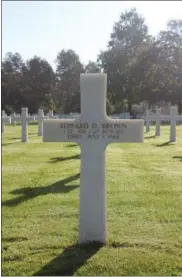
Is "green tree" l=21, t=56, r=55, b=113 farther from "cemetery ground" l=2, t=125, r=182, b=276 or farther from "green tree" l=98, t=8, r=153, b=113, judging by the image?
"cemetery ground" l=2, t=125, r=182, b=276

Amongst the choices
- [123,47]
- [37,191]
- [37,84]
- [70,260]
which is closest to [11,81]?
[37,84]

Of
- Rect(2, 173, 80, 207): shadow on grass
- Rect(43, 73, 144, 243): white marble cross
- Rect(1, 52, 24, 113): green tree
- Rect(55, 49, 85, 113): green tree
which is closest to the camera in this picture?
Rect(43, 73, 144, 243): white marble cross

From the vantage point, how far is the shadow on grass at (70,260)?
435 centimetres

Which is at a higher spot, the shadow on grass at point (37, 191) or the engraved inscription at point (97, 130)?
the engraved inscription at point (97, 130)

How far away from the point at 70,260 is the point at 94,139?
4.33 ft

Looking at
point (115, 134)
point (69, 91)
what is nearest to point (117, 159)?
point (115, 134)

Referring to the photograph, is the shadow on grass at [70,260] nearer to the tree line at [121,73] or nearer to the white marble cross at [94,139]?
the white marble cross at [94,139]

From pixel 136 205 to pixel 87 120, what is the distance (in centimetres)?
219

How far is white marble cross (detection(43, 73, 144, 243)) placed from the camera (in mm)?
5066

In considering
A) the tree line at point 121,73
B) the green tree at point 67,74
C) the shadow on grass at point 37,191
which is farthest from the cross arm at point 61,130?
the green tree at point 67,74

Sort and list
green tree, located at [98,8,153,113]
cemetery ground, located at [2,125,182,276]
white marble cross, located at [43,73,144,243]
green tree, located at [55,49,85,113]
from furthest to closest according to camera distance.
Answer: green tree, located at [55,49,85,113] → green tree, located at [98,8,153,113] → white marble cross, located at [43,73,144,243] → cemetery ground, located at [2,125,182,276]

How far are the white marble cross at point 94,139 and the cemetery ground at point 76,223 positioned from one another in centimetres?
28

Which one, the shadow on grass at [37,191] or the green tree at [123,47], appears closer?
the shadow on grass at [37,191]

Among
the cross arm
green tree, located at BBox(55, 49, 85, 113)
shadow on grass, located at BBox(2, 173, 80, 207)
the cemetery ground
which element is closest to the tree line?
green tree, located at BBox(55, 49, 85, 113)
